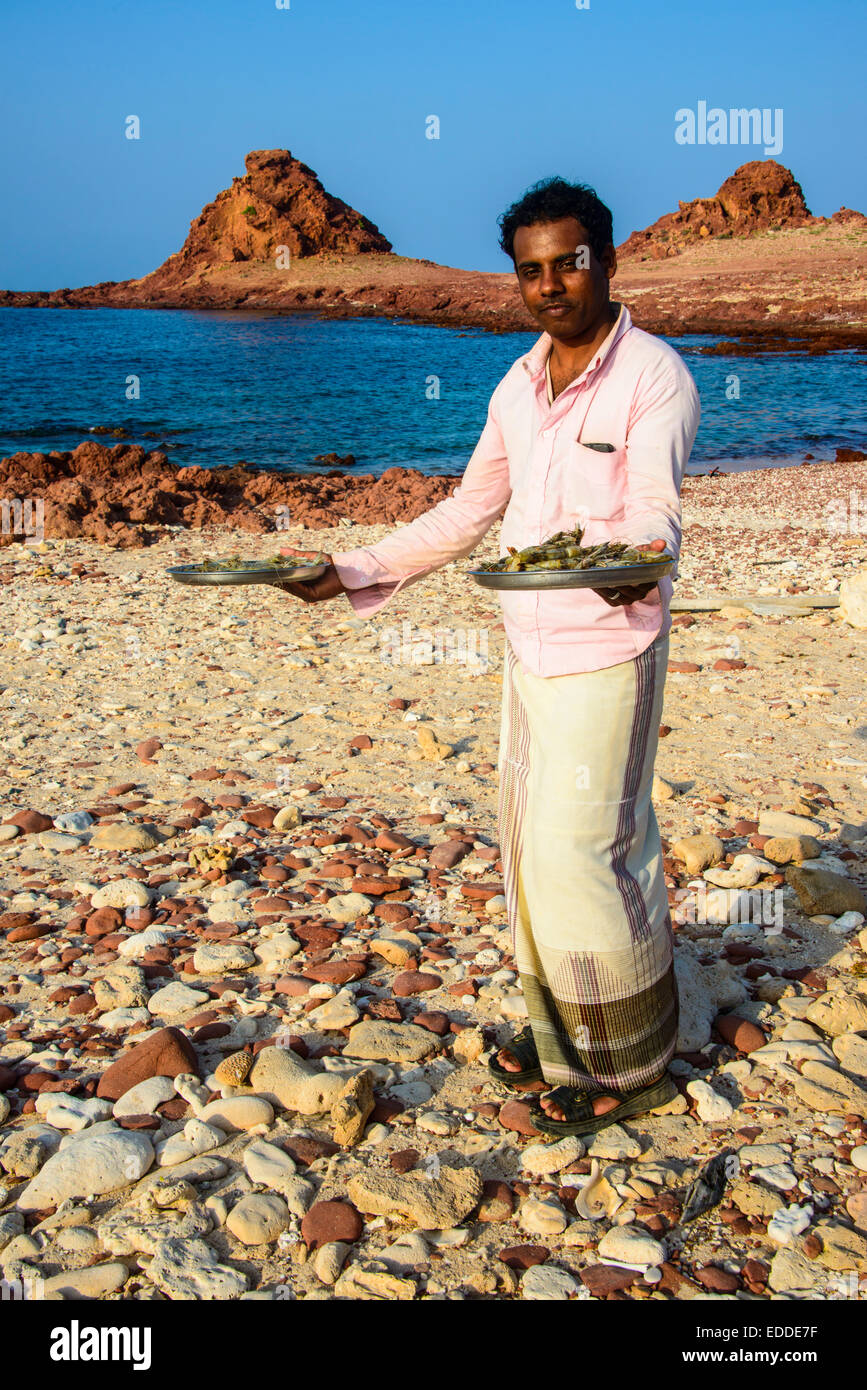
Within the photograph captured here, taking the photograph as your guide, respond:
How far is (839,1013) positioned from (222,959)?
1.73 metres

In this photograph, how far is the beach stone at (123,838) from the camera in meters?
3.90

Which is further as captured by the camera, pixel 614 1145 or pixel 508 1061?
pixel 508 1061

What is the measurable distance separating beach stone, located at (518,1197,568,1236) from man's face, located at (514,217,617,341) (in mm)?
1810

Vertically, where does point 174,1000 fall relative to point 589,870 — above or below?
below

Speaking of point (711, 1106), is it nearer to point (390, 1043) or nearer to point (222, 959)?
point (390, 1043)

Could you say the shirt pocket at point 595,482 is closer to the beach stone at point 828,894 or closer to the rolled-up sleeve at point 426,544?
the rolled-up sleeve at point 426,544

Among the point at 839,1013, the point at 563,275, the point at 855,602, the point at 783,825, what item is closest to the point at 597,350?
the point at 563,275

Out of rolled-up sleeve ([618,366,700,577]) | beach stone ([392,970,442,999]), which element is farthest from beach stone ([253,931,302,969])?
rolled-up sleeve ([618,366,700,577])

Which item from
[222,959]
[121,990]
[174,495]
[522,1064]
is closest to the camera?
[522,1064]

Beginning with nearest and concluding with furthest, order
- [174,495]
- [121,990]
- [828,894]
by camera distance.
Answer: [121,990]
[828,894]
[174,495]

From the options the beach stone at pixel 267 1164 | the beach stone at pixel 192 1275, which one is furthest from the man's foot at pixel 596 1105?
the beach stone at pixel 192 1275

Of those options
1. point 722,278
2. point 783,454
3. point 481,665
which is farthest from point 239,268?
point 481,665

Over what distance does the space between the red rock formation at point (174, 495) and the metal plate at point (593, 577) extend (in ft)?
23.5

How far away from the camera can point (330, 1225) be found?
2160 mm
